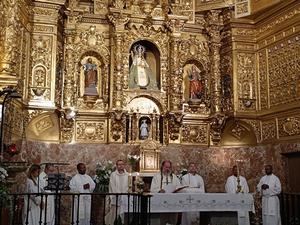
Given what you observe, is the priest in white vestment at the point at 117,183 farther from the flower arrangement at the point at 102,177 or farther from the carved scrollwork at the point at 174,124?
the carved scrollwork at the point at 174,124

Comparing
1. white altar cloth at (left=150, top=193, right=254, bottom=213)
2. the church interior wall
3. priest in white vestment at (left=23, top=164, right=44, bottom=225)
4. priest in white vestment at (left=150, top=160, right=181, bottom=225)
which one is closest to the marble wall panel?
the church interior wall

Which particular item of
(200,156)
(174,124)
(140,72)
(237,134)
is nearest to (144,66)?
(140,72)

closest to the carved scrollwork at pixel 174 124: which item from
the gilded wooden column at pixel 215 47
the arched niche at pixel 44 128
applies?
the gilded wooden column at pixel 215 47

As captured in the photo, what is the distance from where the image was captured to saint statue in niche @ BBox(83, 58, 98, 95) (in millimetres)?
15406

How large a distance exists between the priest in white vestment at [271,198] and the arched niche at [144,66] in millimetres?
5260

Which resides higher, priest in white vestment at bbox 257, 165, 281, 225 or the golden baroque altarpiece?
the golden baroque altarpiece

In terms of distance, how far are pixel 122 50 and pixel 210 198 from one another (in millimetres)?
6707

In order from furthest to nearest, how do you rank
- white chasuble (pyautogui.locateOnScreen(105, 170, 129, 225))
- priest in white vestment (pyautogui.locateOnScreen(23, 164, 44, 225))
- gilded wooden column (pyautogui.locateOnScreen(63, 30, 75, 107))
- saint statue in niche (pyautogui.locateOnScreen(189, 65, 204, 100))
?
saint statue in niche (pyautogui.locateOnScreen(189, 65, 204, 100)) < gilded wooden column (pyautogui.locateOnScreen(63, 30, 75, 107)) < white chasuble (pyautogui.locateOnScreen(105, 170, 129, 225)) < priest in white vestment (pyautogui.locateOnScreen(23, 164, 44, 225))

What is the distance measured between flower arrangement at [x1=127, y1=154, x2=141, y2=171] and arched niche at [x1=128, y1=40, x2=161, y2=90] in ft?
8.99

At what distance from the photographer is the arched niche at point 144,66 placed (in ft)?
52.2

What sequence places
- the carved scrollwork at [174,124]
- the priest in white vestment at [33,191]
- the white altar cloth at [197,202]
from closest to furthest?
the white altar cloth at [197,202] < the priest in white vestment at [33,191] < the carved scrollwork at [174,124]

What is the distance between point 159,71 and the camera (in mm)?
16281

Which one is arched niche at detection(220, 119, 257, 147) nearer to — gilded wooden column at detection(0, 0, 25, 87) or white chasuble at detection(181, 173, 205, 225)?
white chasuble at detection(181, 173, 205, 225)

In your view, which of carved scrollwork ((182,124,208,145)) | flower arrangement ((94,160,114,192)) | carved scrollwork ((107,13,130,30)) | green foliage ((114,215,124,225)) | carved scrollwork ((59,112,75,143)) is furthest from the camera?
carved scrollwork ((182,124,208,145))
